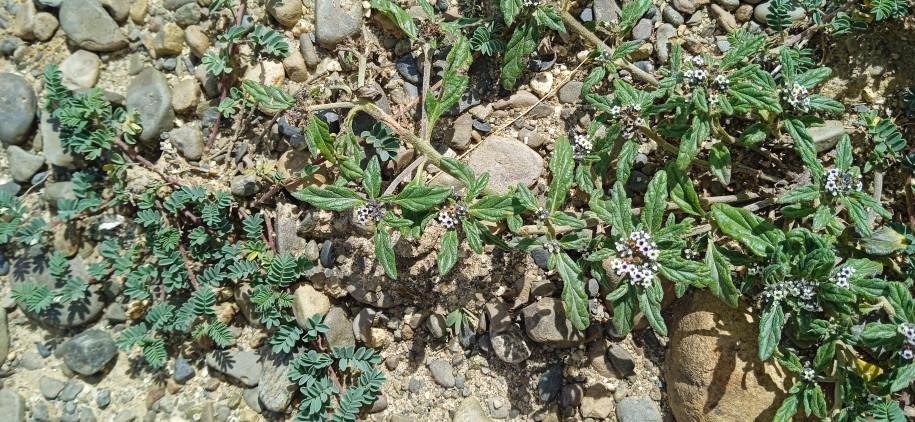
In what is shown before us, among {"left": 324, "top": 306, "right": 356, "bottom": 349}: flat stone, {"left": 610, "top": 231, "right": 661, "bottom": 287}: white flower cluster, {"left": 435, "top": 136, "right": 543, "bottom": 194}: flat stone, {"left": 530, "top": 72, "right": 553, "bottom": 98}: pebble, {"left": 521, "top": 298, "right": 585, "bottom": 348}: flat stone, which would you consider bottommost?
{"left": 324, "top": 306, "right": 356, "bottom": 349}: flat stone

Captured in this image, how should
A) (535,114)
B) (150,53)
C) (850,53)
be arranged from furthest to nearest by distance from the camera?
1. (150,53)
2. (535,114)
3. (850,53)

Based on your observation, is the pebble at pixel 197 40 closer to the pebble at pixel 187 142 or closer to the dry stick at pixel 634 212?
the pebble at pixel 187 142

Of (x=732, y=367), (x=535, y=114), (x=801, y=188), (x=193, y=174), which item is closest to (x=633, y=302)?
(x=732, y=367)

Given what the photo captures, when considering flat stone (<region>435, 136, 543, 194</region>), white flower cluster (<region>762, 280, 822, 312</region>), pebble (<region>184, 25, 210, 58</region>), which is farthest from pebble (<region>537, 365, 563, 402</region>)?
pebble (<region>184, 25, 210, 58</region>)

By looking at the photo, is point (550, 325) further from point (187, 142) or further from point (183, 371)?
point (187, 142)

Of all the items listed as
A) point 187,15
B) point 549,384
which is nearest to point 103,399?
point 187,15

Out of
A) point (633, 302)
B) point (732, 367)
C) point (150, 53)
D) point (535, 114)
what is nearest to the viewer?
point (633, 302)

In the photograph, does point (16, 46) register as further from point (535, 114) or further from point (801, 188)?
→ point (801, 188)

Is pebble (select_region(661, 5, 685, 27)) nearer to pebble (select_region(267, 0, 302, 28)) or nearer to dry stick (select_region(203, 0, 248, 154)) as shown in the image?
pebble (select_region(267, 0, 302, 28))
